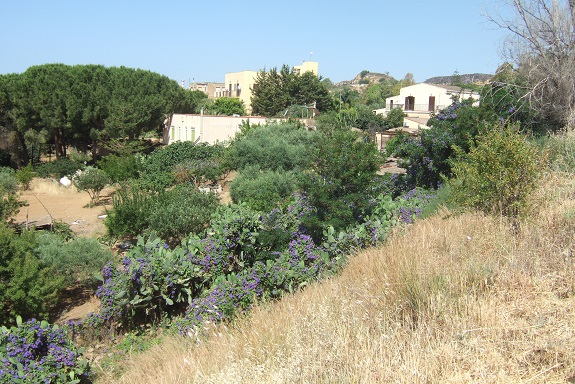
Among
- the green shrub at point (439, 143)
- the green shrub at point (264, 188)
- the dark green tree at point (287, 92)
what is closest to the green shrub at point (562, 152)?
the green shrub at point (439, 143)

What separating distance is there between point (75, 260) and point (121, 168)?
1491 centimetres

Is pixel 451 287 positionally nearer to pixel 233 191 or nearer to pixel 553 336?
pixel 553 336

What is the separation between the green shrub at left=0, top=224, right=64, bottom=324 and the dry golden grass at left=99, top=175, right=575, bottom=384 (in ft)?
11.5

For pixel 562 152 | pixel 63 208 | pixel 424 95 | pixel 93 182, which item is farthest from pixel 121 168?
pixel 424 95

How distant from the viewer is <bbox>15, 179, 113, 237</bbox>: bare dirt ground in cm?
1656

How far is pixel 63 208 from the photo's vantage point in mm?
20391

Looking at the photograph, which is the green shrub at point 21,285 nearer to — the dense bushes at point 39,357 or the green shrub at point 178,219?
the dense bushes at point 39,357

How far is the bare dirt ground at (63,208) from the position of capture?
54.3 feet

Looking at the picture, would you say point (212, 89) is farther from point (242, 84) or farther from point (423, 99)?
point (423, 99)

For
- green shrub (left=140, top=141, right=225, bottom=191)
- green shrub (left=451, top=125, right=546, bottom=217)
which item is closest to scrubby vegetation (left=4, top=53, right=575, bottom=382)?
green shrub (left=451, top=125, right=546, bottom=217)

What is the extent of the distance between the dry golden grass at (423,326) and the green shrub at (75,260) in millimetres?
5168

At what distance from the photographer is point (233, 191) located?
17.5 meters

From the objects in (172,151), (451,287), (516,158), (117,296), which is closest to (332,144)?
(516,158)

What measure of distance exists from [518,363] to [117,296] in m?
5.72
